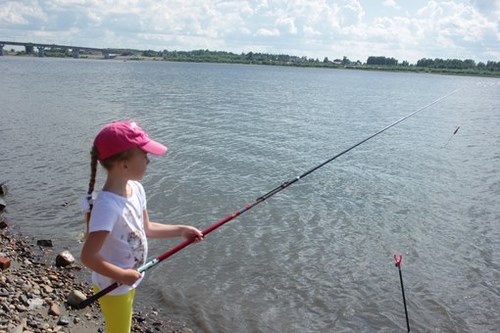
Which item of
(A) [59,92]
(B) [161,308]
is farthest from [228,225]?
(A) [59,92]

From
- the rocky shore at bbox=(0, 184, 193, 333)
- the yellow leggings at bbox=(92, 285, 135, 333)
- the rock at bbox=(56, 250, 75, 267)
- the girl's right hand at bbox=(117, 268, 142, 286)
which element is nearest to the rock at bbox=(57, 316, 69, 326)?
the rocky shore at bbox=(0, 184, 193, 333)

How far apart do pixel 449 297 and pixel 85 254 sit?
258 inches

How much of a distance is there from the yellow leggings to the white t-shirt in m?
0.07

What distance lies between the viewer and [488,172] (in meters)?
15.5

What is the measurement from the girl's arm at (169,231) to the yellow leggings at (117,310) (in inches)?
18.3

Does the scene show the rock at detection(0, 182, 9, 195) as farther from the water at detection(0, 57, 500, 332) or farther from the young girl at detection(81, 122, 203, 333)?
the young girl at detection(81, 122, 203, 333)

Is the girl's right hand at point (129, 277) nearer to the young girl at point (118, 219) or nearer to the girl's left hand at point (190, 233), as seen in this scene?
the young girl at point (118, 219)

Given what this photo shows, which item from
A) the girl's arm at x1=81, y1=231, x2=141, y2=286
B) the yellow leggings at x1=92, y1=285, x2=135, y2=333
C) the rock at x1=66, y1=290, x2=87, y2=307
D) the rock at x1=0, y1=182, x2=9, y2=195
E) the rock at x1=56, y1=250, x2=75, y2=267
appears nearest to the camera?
the girl's arm at x1=81, y1=231, x2=141, y2=286

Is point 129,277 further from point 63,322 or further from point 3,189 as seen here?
point 3,189

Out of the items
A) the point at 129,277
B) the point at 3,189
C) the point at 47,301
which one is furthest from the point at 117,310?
the point at 3,189

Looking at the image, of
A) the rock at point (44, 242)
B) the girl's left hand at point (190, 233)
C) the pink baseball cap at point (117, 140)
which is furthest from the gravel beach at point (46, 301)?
the pink baseball cap at point (117, 140)

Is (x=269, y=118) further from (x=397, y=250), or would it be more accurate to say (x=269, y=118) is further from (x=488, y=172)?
(x=397, y=250)

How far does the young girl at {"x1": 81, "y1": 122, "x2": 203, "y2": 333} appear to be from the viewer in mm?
2744

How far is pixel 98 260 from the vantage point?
2.75m
